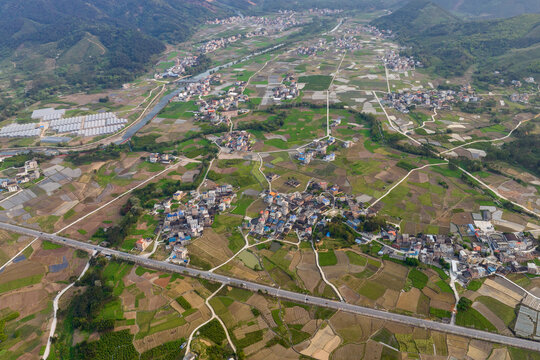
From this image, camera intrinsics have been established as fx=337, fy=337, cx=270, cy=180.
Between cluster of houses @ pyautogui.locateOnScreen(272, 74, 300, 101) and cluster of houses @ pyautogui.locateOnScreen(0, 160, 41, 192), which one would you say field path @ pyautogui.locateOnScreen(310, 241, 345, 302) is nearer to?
cluster of houses @ pyautogui.locateOnScreen(0, 160, 41, 192)

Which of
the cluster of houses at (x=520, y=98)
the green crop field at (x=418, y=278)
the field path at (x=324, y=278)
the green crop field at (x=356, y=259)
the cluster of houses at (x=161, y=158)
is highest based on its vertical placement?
the cluster of houses at (x=520, y=98)

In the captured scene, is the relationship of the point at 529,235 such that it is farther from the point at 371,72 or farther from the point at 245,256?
the point at 371,72

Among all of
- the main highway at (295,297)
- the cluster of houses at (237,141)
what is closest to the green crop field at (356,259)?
the main highway at (295,297)

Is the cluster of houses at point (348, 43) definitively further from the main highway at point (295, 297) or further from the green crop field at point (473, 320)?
the main highway at point (295, 297)

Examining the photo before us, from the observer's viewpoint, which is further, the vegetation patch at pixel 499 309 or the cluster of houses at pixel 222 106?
the cluster of houses at pixel 222 106

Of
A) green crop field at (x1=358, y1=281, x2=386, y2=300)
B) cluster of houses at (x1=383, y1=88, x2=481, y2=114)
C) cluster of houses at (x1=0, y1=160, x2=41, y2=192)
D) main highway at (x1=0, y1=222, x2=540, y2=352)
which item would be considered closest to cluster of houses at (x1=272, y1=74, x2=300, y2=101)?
cluster of houses at (x1=383, y1=88, x2=481, y2=114)

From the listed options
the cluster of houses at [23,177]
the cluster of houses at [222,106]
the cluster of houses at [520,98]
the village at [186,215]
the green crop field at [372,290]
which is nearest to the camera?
the green crop field at [372,290]

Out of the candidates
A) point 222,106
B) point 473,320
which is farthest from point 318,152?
point 473,320
